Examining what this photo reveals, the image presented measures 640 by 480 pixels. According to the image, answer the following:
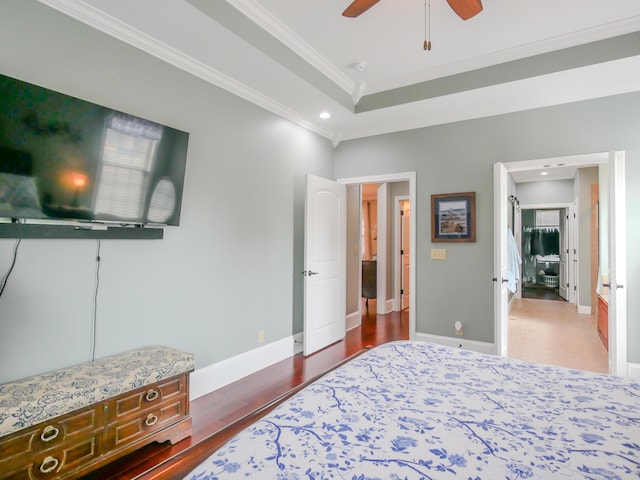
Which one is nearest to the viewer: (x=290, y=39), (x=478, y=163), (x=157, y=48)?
(x=157, y=48)

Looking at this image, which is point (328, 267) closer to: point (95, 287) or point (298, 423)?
point (95, 287)

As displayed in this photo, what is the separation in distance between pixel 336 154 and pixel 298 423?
3863mm

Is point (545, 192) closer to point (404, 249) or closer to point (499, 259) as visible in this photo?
point (404, 249)

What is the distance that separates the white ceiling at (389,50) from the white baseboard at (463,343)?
2374mm

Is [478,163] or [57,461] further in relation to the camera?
[478,163]

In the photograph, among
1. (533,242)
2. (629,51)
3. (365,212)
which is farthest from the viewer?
(533,242)

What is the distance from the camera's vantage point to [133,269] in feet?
7.78

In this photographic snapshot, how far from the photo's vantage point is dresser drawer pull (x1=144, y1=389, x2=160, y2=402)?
1.98m

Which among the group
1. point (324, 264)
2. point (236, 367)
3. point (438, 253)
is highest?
point (438, 253)

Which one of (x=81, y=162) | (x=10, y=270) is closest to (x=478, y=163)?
(x=81, y=162)

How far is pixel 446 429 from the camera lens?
1.12m

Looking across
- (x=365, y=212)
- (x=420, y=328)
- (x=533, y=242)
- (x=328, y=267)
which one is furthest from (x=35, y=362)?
(x=533, y=242)

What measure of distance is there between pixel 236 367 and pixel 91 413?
58.2 inches

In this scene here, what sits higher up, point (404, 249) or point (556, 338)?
point (404, 249)
